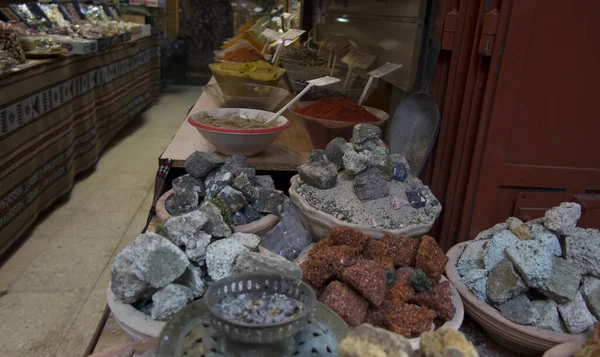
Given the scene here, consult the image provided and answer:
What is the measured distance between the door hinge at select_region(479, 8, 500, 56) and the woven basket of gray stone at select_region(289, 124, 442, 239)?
0.40m

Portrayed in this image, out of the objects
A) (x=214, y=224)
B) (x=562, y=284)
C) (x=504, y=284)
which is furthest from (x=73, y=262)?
(x=562, y=284)

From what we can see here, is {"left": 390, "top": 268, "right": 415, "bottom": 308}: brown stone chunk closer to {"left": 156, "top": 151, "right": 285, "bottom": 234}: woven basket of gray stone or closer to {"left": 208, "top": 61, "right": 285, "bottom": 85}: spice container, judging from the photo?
{"left": 156, "top": 151, "right": 285, "bottom": 234}: woven basket of gray stone

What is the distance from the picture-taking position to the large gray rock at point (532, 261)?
1.08 m

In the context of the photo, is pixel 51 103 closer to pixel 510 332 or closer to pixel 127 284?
pixel 127 284

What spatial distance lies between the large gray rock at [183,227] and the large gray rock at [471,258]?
68 centimetres

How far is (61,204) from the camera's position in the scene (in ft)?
11.2

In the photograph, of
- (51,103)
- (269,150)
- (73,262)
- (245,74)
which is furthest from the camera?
(51,103)

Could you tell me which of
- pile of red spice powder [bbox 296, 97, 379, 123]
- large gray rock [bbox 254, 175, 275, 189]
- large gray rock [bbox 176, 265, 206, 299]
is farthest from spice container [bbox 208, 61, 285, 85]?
large gray rock [bbox 176, 265, 206, 299]

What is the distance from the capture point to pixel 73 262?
272 centimetres

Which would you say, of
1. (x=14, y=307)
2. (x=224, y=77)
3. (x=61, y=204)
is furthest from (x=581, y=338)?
(x=61, y=204)

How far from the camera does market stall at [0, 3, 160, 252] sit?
2.67 meters

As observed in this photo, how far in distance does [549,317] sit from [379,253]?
40 centimetres

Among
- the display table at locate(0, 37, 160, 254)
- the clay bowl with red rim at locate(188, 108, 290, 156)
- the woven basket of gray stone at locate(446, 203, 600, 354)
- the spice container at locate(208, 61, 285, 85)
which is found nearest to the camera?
the woven basket of gray stone at locate(446, 203, 600, 354)

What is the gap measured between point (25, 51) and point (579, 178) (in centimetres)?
325
